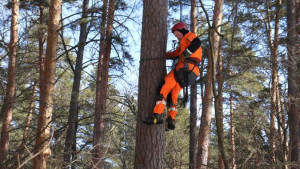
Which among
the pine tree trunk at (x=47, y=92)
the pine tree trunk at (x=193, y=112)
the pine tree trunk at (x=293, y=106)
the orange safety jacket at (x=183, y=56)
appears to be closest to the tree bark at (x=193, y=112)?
the pine tree trunk at (x=193, y=112)

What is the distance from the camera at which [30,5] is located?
12.5 metres

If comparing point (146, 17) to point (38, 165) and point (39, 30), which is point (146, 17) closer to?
point (38, 165)

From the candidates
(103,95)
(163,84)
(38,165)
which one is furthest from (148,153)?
(103,95)

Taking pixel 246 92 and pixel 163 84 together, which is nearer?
pixel 163 84

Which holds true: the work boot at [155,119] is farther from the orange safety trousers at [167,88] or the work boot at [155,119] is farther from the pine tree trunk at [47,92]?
the pine tree trunk at [47,92]

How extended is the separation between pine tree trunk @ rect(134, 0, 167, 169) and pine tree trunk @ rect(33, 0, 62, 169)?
233cm

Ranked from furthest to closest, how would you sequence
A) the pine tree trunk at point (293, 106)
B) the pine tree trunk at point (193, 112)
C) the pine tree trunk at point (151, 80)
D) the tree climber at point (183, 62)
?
the pine tree trunk at point (193, 112) < the pine tree trunk at point (293, 106) < the tree climber at point (183, 62) < the pine tree trunk at point (151, 80)

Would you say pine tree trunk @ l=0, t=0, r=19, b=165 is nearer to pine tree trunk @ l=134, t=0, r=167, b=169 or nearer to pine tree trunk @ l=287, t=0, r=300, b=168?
pine tree trunk @ l=134, t=0, r=167, b=169

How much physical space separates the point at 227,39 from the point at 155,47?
1320cm

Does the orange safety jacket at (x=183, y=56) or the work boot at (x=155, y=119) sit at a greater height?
the orange safety jacket at (x=183, y=56)

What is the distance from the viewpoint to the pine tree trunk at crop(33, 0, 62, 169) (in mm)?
5705

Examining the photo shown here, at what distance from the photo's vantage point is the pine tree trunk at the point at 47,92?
5.70 metres

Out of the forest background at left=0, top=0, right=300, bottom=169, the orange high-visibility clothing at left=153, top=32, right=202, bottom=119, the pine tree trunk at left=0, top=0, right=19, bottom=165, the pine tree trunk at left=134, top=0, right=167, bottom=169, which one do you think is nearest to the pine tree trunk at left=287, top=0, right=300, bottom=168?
the forest background at left=0, top=0, right=300, bottom=169

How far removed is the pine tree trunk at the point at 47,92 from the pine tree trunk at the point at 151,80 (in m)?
2.33
